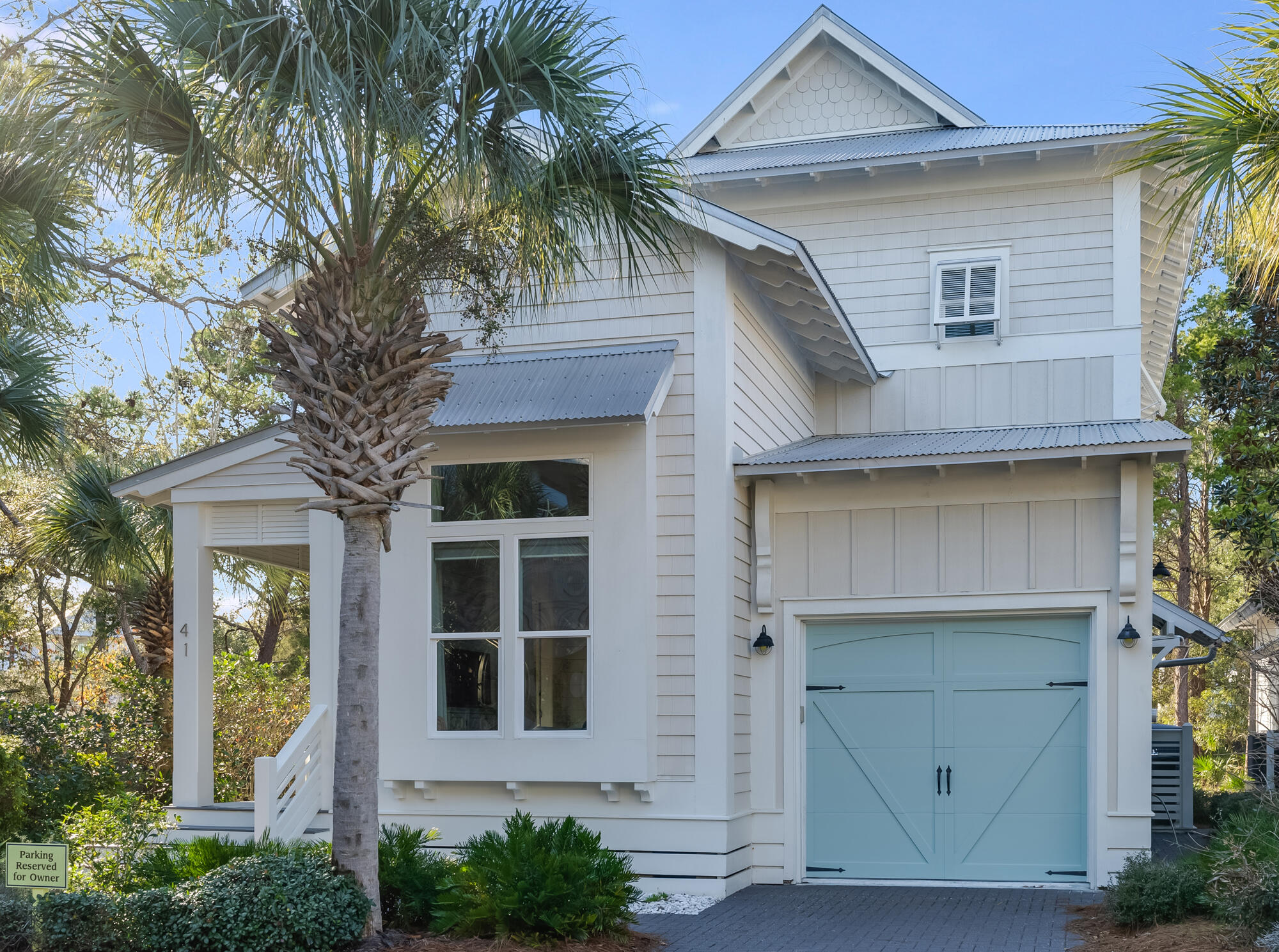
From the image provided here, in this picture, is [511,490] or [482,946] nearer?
[482,946]

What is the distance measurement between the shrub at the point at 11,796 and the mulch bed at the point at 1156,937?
9.17m

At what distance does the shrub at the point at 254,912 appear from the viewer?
23.3 ft

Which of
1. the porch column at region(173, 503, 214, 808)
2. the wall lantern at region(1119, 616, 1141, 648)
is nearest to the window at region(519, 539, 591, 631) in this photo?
the porch column at region(173, 503, 214, 808)

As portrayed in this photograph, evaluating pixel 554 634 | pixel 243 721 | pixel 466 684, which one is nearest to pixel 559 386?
pixel 554 634

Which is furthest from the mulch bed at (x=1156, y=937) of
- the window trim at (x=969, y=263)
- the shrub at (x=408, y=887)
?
the window trim at (x=969, y=263)

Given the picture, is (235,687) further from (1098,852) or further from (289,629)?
(1098,852)

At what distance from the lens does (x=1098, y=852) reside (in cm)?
1042

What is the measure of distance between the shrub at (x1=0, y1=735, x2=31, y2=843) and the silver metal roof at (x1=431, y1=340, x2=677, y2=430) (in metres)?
5.34

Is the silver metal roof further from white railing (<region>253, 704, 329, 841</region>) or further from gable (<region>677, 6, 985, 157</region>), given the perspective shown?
gable (<region>677, 6, 985, 157</region>)

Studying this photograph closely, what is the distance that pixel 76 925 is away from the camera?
7309 millimetres

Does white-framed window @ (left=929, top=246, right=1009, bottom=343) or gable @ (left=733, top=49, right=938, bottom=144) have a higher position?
gable @ (left=733, top=49, right=938, bottom=144)

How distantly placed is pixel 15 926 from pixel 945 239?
11.7m

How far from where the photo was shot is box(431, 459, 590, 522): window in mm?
10375

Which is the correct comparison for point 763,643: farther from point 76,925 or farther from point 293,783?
point 76,925
